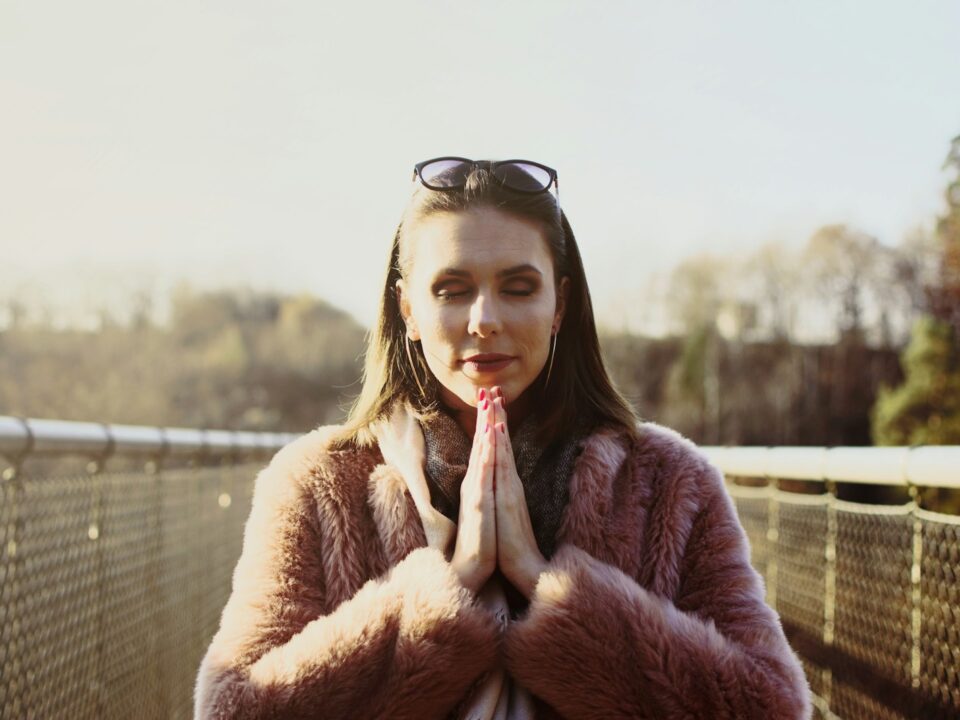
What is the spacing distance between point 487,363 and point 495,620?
0.52m

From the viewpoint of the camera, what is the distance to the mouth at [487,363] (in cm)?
206

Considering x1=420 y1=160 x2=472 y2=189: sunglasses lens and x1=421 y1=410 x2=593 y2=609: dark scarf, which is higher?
x1=420 y1=160 x2=472 y2=189: sunglasses lens

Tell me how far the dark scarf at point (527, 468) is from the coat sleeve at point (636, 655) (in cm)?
20

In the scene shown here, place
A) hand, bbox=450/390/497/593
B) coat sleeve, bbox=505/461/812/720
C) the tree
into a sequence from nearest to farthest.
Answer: coat sleeve, bbox=505/461/812/720 < hand, bbox=450/390/497/593 < the tree

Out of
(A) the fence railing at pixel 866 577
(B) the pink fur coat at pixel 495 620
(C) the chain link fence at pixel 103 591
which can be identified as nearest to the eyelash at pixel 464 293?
(B) the pink fur coat at pixel 495 620

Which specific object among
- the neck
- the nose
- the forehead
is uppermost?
the forehead

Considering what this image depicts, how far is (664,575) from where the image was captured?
6.55 feet

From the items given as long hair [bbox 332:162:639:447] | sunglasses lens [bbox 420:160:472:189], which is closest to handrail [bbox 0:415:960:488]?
long hair [bbox 332:162:639:447]

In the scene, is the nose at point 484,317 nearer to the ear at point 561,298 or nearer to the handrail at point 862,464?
the ear at point 561,298

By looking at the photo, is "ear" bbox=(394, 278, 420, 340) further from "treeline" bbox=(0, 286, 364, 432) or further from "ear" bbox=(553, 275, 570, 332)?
"treeline" bbox=(0, 286, 364, 432)

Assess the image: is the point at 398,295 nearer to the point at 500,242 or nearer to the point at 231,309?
the point at 500,242

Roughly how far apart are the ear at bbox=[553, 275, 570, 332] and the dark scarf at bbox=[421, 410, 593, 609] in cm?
23

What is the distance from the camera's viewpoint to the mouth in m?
2.06

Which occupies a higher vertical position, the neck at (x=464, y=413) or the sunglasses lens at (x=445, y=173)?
the sunglasses lens at (x=445, y=173)
